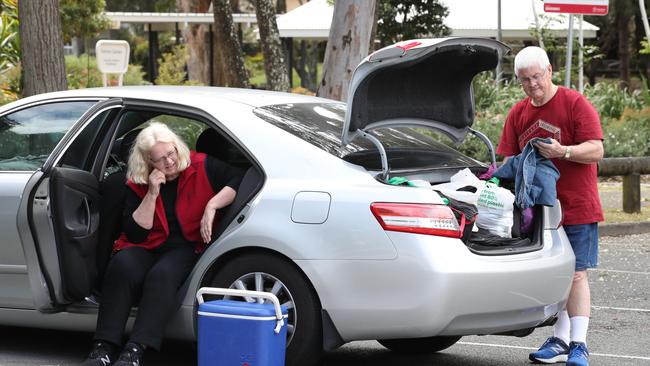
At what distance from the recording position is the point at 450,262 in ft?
18.2

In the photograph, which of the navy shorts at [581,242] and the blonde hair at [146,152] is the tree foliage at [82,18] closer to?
the blonde hair at [146,152]


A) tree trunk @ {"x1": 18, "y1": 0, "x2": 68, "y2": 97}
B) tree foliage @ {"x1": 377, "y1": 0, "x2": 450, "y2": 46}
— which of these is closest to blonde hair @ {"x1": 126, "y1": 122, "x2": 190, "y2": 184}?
tree trunk @ {"x1": 18, "y1": 0, "x2": 68, "y2": 97}

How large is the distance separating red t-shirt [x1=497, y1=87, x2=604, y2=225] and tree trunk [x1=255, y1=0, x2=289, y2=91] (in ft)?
38.5

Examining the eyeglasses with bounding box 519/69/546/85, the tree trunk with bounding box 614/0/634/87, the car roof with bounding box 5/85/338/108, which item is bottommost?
the tree trunk with bounding box 614/0/634/87

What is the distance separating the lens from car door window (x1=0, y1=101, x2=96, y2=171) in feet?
21.9

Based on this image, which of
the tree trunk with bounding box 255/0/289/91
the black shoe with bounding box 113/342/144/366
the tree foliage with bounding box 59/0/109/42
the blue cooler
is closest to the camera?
the blue cooler

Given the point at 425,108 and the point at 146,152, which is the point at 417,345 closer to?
the point at 425,108

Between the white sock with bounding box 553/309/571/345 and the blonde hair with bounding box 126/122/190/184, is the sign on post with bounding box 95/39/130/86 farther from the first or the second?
the white sock with bounding box 553/309/571/345

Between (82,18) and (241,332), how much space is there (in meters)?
25.6

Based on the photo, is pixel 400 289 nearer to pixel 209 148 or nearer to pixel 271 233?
pixel 271 233

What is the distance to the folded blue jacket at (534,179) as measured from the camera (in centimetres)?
620

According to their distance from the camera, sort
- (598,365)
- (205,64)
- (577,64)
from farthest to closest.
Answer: (205,64) → (577,64) → (598,365)

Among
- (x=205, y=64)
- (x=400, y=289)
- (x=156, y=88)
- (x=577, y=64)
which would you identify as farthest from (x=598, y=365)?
(x=205, y=64)

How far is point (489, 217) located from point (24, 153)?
2.61 metres
